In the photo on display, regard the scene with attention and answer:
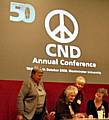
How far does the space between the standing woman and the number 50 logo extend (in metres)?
1.28

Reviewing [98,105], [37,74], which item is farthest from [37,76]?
[98,105]

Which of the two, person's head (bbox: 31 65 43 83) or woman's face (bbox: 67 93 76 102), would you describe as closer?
person's head (bbox: 31 65 43 83)

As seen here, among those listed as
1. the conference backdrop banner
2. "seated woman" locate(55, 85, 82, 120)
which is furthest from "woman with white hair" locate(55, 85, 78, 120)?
the conference backdrop banner

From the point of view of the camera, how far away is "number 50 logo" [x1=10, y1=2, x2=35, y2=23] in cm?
567

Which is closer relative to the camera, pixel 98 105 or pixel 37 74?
pixel 37 74

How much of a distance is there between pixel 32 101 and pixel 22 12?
170 cm

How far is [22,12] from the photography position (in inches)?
227

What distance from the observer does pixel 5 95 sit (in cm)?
540

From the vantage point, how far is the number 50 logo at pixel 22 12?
223 inches

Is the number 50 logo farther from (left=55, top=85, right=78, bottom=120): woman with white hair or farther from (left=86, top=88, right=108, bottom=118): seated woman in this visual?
(left=86, top=88, right=108, bottom=118): seated woman

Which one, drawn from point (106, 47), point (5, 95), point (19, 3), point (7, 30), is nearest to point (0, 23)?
point (7, 30)

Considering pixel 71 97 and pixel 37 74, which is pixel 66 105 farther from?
pixel 37 74

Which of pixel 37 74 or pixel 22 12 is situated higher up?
pixel 22 12

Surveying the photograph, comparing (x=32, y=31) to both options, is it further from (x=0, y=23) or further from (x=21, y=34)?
(x=0, y=23)
